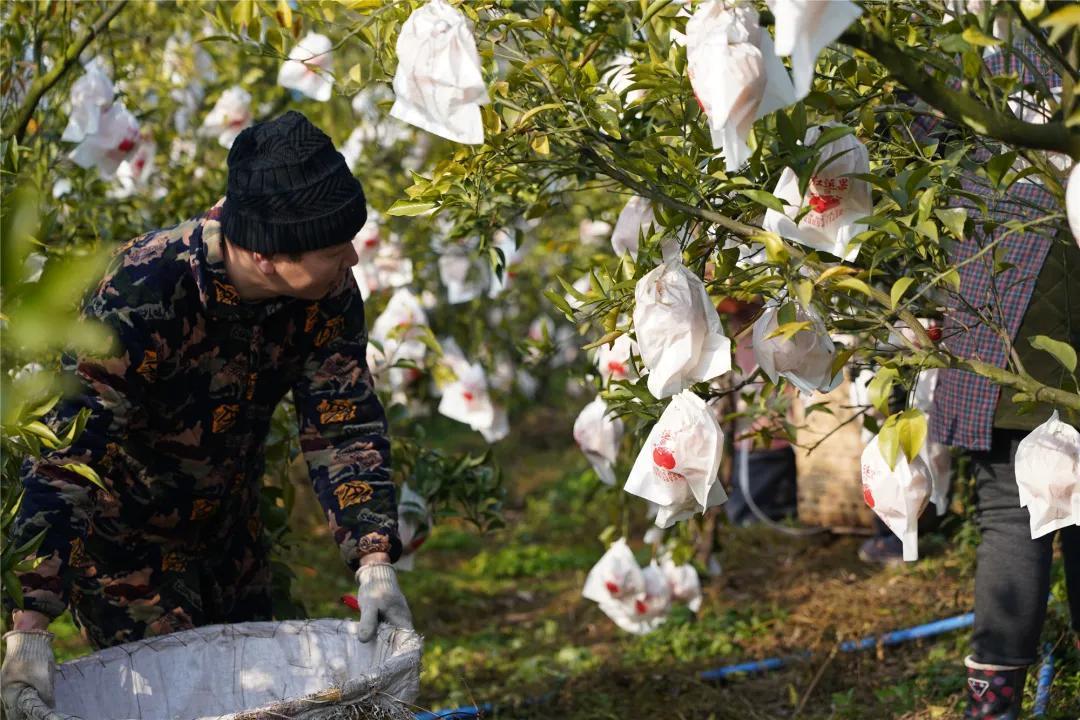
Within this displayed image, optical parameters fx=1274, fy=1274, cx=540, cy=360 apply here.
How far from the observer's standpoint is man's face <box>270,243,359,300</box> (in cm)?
200

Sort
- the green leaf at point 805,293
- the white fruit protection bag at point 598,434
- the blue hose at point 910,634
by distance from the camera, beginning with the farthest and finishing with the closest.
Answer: the blue hose at point 910,634 → the white fruit protection bag at point 598,434 → the green leaf at point 805,293

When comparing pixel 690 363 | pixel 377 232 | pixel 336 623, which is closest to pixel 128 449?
pixel 336 623

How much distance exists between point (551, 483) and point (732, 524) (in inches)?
57.8

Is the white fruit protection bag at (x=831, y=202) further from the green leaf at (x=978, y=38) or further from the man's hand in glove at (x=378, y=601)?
the man's hand in glove at (x=378, y=601)

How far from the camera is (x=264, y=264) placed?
203cm

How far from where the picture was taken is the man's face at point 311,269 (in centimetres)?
200

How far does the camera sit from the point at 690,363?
166cm

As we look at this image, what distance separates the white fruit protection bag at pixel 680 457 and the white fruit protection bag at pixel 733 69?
1.41ft

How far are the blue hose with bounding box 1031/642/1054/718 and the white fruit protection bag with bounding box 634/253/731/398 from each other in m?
1.45

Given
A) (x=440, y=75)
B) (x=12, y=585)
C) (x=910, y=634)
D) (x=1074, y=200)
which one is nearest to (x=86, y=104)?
(x=12, y=585)

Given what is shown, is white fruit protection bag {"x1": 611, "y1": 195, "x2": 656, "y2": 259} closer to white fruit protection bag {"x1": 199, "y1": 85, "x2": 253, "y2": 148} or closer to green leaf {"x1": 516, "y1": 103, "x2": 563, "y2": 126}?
green leaf {"x1": 516, "y1": 103, "x2": 563, "y2": 126}

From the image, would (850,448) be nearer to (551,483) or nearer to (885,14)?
(551,483)

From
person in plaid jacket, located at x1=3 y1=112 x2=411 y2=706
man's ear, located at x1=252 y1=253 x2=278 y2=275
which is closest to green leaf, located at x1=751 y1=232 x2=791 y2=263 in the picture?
person in plaid jacket, located at x1=3 y1=112 x2=411 y2=706

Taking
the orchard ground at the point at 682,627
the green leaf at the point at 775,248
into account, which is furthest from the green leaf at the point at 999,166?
the orchard ground at the point at 682,627
